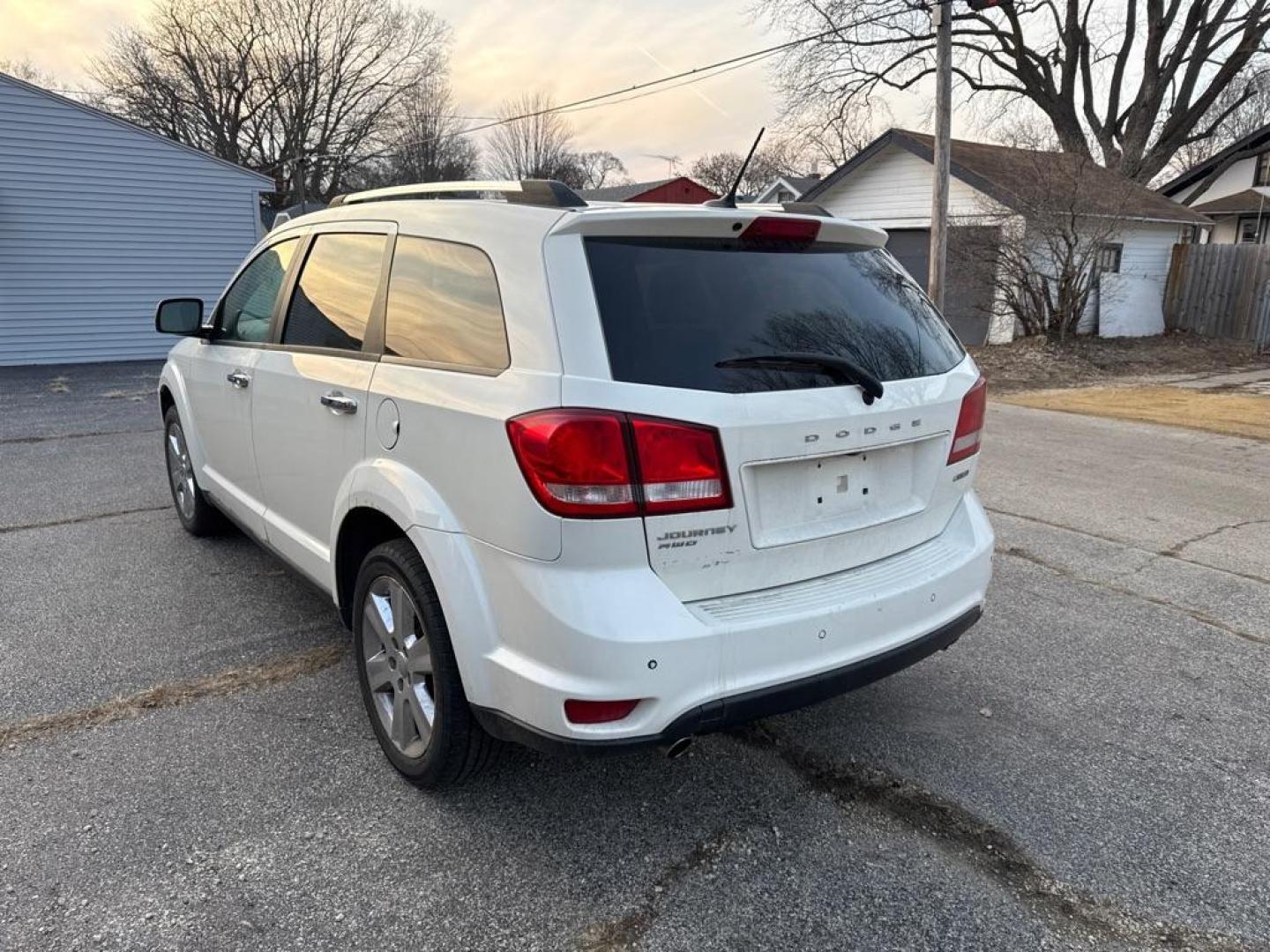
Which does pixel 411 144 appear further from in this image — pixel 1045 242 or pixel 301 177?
pixel 1045 242

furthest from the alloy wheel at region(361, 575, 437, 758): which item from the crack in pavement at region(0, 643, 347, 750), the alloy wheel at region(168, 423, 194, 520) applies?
the alloy wheel at region(168, 423, 194, 520)

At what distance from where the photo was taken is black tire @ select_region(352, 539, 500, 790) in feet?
7.97

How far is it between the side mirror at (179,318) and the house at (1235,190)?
3206 cm

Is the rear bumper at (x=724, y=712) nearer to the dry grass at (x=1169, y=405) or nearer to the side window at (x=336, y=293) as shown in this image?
the side window at (x=336, y=293)

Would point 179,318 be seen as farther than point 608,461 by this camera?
Yes

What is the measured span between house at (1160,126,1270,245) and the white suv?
31.8 meters

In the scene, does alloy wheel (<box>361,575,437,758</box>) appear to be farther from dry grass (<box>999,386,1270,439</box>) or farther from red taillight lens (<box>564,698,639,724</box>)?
dry grass (<box>999,386,1270,439</box>)

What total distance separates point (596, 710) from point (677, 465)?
627 mm

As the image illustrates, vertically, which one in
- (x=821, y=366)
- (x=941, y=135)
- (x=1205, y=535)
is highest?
(x=941, y=135)

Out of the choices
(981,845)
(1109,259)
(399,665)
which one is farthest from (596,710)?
(1109,259)

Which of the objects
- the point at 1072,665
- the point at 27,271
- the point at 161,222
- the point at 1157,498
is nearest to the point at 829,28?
the point at 161,222

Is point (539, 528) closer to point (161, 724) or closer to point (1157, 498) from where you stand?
Result: point (161, 724)

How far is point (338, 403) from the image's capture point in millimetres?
2873

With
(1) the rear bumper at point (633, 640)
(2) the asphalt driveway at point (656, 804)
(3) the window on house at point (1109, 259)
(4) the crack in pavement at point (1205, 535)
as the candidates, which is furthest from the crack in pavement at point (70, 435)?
(3) the window on house at point (1109, 259)
